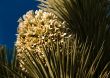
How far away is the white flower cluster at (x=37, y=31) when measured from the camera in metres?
4.44

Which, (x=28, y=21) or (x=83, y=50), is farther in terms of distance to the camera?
(x=28, y=21)

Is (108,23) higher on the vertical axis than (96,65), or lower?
higher

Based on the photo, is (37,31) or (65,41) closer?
(65,41)

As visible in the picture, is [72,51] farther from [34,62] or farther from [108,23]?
[108,23]

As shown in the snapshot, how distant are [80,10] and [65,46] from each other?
3.67 ft

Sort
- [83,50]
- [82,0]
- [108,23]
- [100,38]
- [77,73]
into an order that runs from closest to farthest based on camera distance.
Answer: [77,73], [83,50], [100,38], [108,23], [82,0]

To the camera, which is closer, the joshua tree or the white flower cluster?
the joshua tree

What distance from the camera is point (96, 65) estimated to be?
12.4 feet

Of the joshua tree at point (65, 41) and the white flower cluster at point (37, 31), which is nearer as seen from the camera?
the joshua tree at point (65, 41)

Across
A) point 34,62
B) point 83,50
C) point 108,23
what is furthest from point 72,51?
point 108,23

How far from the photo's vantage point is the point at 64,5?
5.09 m

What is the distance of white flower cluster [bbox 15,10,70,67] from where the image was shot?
4.44 metres

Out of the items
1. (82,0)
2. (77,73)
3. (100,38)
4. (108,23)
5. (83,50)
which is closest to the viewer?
(77,73)

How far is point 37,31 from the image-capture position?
15.0 ft
